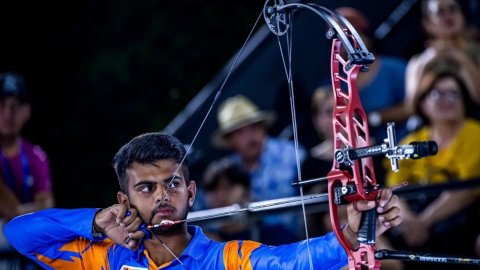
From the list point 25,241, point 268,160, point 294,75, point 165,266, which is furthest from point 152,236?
point 294,75

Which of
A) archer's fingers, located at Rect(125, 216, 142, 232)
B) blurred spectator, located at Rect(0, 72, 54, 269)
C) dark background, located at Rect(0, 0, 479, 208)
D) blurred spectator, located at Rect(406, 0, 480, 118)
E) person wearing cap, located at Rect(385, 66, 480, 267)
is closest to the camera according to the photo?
archer's fingers, located at Rect(125, 216, 142, 232)

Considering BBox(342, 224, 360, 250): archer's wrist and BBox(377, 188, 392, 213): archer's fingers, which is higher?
BBox(377, 188, 392, 213): archer's fingers

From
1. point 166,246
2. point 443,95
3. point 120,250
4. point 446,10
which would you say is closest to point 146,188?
point 166,246

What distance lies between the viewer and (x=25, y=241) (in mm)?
3994

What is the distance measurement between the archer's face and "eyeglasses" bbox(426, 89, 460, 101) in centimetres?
232

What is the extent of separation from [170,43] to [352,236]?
6.99 meters

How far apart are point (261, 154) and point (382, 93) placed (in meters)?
0.88

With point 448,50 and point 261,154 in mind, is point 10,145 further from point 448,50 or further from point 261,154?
point 448,50

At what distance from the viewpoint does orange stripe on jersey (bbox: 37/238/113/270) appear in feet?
12.8

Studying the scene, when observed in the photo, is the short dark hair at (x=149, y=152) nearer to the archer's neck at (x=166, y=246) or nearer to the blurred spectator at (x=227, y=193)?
the archer's neck at (x=166, y=246)

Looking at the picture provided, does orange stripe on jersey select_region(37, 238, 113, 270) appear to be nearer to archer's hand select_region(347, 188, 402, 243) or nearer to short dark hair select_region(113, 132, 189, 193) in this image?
short dark hair select_region(113, 132, 189, 193)

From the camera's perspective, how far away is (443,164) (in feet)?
17.9

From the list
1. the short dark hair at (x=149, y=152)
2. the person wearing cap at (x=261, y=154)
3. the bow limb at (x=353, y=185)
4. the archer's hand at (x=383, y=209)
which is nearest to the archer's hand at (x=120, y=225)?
the short dark hair at (x=149, y=152)

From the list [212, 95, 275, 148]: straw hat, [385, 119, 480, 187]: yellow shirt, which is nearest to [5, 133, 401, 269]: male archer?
[385, 119, 480, 187]: yellow shirt
